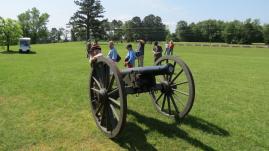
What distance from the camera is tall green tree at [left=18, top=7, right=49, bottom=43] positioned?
10100cm

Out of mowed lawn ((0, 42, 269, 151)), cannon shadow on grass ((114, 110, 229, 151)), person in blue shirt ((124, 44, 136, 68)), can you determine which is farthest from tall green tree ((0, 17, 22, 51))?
cannon shadow on grass ((114, 110, 229, 151))

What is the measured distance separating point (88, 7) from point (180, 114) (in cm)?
8915

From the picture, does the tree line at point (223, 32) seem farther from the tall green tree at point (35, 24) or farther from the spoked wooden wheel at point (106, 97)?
the spoked wooden wheel at point (106, 97)

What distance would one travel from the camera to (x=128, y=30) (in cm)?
11731


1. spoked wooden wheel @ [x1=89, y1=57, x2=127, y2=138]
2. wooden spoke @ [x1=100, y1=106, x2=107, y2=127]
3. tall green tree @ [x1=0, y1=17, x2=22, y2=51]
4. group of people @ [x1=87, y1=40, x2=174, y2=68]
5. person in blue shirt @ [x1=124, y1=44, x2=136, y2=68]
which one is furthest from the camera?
tall green tree @ [x1=0, y1=17, x2=22, y2=51]

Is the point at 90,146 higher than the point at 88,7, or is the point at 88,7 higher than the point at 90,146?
the point at 88,7

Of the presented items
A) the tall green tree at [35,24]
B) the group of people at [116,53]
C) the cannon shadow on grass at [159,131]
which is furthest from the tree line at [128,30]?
the cannon shadow on grass at [159,131]

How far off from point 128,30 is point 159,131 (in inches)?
4393

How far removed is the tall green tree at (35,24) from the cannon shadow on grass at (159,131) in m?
97.8

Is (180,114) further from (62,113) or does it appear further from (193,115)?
(62,113)

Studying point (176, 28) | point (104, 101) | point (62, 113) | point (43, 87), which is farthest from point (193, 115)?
point (176, 28)

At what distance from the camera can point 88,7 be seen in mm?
93188

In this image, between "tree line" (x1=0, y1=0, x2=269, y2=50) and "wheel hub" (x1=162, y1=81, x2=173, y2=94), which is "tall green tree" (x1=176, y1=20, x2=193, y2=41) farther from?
"wheel hub" (x1=162, y1=81, x2=173, y2=94)

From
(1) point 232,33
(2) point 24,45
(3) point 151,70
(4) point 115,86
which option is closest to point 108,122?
(4) point 115,86
